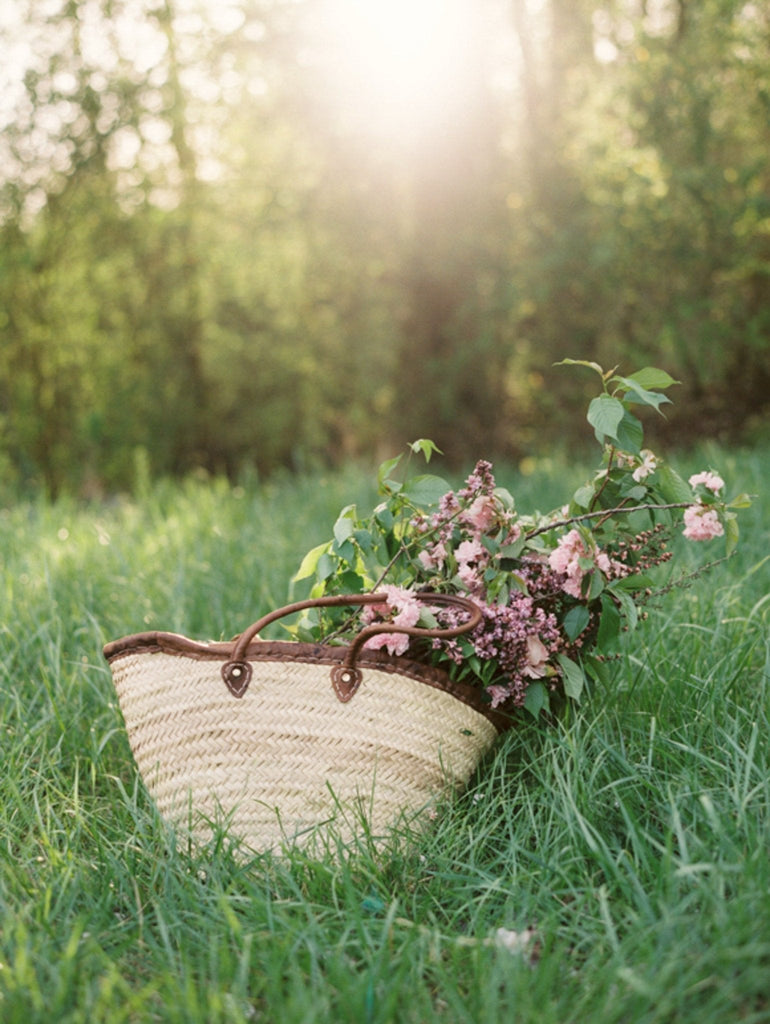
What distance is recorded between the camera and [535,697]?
186 cm

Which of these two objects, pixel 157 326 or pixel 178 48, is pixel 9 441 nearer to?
pixel 157 326

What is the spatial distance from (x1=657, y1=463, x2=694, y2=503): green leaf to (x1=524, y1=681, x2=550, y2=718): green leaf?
0.44 meters

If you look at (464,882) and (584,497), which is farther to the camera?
(584,497)

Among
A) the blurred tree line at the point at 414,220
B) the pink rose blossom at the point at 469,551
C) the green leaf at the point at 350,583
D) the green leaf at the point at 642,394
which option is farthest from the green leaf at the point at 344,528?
the blurred tree line at the point at 414,220

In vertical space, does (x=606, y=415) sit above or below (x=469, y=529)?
above

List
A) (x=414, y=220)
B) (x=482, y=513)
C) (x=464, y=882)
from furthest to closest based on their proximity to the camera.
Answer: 1. (x=414, y=220)
2. (x=482, y=513)
3. (x=464, y=882)

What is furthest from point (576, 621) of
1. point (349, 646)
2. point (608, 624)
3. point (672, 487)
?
point (349, 646)

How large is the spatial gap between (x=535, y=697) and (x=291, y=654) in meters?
0.48

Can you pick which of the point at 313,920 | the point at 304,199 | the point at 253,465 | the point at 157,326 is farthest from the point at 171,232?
the point at 313,920

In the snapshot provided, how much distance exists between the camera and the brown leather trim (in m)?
1.75

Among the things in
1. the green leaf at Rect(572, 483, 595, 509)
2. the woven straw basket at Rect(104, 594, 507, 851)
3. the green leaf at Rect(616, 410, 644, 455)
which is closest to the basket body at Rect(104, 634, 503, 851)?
the woven straw basket at Rect(104, 594, 507, 851)

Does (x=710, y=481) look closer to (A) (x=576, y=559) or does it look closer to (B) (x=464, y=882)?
(A) (x=576, y=559)

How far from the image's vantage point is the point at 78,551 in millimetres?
3484

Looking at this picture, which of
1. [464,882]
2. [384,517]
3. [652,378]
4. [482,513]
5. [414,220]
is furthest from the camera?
[414,220]
